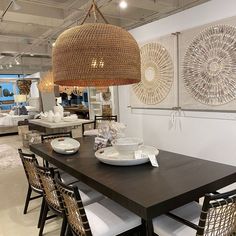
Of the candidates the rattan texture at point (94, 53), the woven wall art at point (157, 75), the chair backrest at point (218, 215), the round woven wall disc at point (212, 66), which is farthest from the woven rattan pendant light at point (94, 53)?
the woven wall art at point (157, 75)

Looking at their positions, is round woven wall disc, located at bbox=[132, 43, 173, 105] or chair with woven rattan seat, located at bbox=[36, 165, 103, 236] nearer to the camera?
chair with woven rattan seat, located at bbox=[36, 165, 103, 236]

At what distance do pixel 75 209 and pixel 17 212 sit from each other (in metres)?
1.88

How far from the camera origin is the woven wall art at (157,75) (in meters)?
3.79

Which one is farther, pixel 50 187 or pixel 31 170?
pixel 31 170

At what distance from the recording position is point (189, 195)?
1.45 metres

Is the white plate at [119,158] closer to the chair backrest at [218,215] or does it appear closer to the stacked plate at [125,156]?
the stacked plate at [125,156]

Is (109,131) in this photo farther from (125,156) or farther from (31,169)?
(31,169)

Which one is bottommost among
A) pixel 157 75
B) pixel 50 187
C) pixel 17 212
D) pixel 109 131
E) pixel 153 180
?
pixel 17 212

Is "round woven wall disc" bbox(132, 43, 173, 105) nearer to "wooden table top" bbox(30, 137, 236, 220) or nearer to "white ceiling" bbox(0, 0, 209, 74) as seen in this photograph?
"white ceiling" bbox(0, 0, 209, 74)

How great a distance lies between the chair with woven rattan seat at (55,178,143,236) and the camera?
1491 mm

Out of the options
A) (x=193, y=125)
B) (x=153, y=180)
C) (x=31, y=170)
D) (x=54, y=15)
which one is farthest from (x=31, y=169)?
(x=54, y=15)

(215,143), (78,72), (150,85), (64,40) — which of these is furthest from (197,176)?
(150,85)

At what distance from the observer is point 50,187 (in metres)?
2.01

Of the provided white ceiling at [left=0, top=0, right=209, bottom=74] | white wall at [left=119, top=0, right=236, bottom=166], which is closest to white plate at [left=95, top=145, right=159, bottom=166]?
white wall at [left=119, top=0, right=236, bottom=166]
